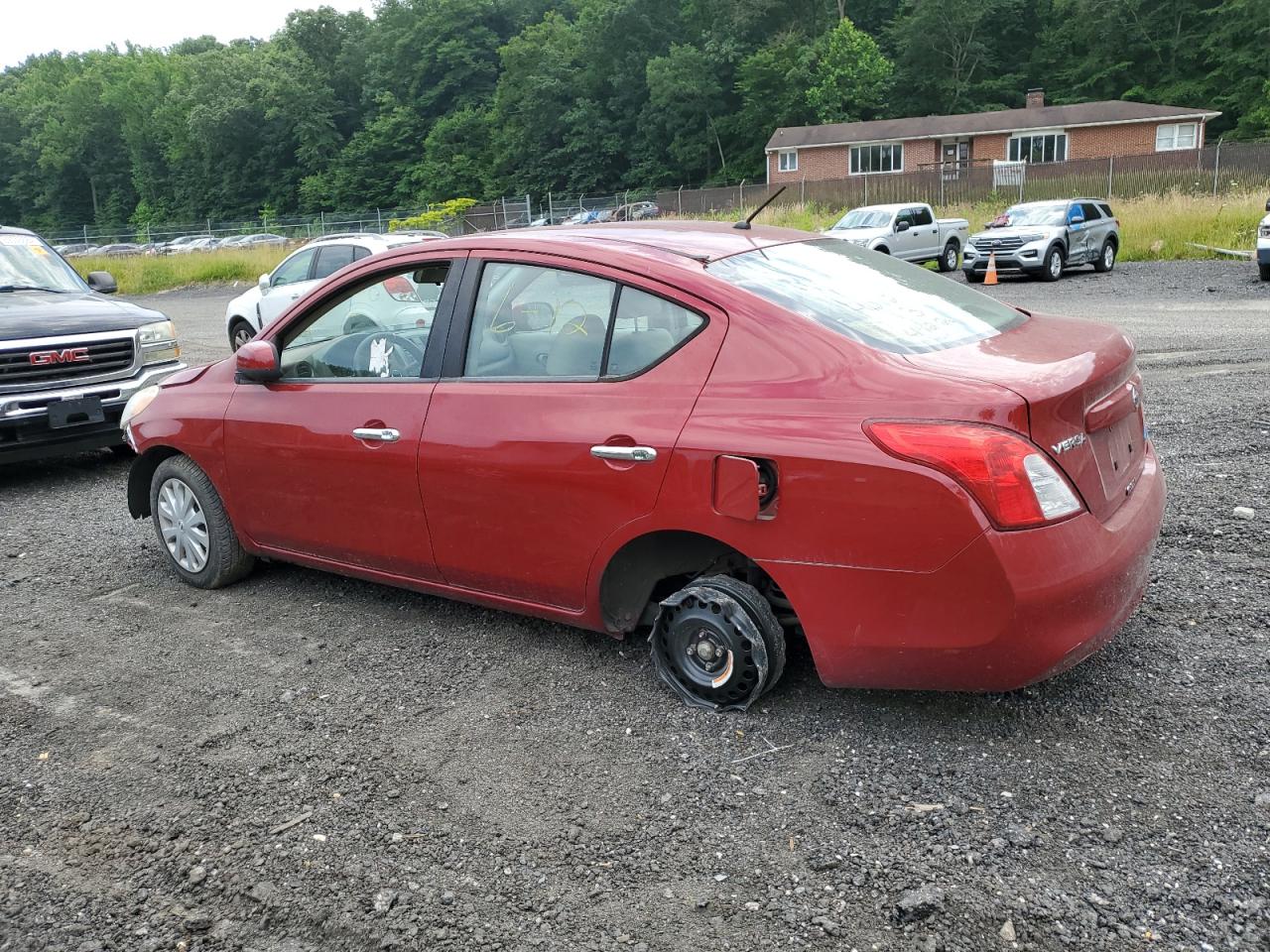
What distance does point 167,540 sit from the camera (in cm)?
541

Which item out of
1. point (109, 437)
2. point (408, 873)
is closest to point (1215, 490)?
point (408, 873)

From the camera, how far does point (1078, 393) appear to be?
10.7 feet

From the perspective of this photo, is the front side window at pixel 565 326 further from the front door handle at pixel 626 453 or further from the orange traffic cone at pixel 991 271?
the orange traffic cone at pixel 991 271

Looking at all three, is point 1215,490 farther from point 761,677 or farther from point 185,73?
point 185,73

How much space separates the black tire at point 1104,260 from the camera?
77.5 feet

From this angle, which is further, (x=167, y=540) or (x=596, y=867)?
(x=167, y=540)

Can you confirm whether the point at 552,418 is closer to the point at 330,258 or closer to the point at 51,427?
the point at 51,427

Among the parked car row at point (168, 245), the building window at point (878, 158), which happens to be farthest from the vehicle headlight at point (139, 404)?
the building window at point (878, 158)

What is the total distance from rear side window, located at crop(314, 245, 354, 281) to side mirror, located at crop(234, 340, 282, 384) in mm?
9383

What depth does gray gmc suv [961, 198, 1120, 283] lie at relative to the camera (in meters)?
22.5

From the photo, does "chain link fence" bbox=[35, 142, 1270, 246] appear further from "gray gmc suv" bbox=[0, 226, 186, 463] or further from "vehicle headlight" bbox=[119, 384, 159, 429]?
"vehicle headlight" bbox=[119, 384, 159, 429]

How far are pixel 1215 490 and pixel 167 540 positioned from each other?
18.1ft

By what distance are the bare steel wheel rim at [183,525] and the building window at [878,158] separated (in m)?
64.1

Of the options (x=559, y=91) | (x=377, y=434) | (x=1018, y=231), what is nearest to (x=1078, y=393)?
(x=377, y=434)
